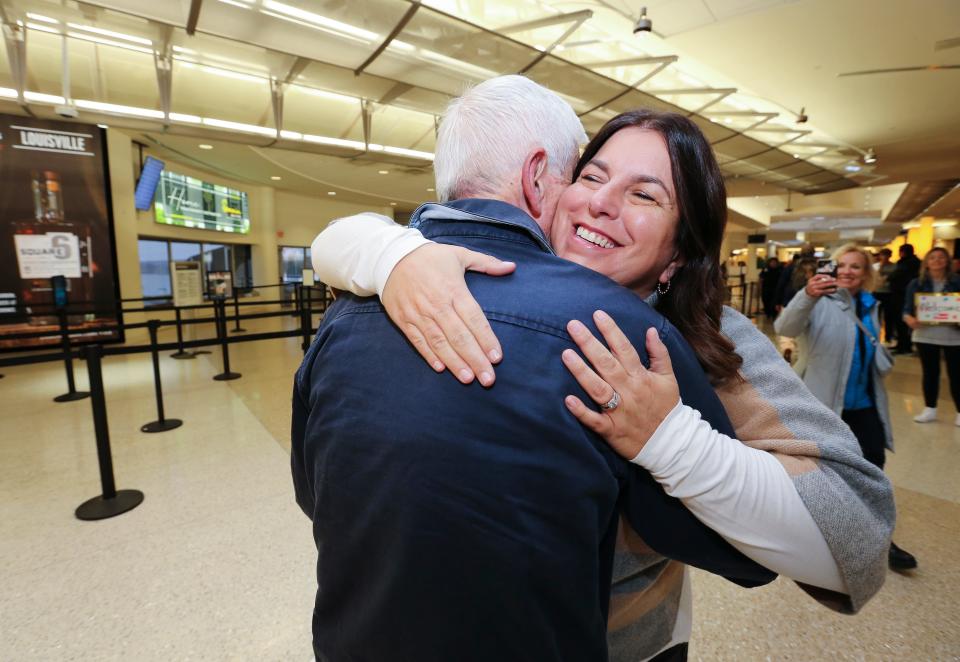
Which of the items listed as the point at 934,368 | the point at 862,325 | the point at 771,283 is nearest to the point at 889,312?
the point at 771,283

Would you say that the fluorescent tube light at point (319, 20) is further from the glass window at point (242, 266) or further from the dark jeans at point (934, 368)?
the glass window at point (242, 266)

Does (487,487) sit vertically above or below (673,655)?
above

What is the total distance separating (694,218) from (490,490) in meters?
0.69

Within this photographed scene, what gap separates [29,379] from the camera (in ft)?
18.7

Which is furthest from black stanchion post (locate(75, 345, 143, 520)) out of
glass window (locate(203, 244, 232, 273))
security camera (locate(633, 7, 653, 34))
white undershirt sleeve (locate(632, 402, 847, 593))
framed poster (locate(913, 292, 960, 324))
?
glass window (locate(203, 244, 232, 273))

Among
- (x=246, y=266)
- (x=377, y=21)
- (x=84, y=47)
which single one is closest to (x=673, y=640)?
(x=377, y=21)

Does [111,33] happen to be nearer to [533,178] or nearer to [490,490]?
[533,178]

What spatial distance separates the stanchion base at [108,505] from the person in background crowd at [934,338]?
20.0 feet

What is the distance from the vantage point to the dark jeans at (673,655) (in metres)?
0.93

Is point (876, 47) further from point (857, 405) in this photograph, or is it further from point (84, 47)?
point (84, 47)

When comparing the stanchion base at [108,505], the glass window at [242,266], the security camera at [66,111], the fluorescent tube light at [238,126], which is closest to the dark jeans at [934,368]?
the stanchion base at [108,505]

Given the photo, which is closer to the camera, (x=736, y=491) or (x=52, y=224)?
(x=736, y=491)

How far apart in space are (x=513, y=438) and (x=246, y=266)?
1558 centimetres

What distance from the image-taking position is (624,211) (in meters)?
0.92
